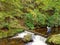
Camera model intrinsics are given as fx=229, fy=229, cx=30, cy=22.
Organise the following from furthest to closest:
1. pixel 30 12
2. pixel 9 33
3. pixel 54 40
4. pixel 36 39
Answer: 1. pixel 30 12
2. pixel 9 33
3. pixel 36 39
4. pixel 54 40

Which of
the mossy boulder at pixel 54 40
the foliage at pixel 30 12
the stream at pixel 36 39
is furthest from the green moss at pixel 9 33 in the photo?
the mossy boulder at pixel 54 40

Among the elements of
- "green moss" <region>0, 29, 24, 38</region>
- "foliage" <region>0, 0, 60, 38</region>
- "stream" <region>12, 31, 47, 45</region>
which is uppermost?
"foliage" <region>0, 0, 60, 38</region>

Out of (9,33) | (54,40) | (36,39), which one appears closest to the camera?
(54,40)

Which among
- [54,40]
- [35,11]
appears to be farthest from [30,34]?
[35,11]

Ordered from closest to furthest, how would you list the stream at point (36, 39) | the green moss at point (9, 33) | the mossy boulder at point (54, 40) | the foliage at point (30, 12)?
the mossy boulder at point (54, 40)
the stream at point (36, 39)
the green moss at point (9, 33)
the foliage at point (30, 12)

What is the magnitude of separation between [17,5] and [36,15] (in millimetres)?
2052

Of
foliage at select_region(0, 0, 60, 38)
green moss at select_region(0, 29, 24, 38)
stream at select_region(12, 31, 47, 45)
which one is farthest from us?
foliage at select_region(0, 0, 60, 38)

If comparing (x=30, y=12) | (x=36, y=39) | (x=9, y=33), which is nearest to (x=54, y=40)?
(x=36, y=39)

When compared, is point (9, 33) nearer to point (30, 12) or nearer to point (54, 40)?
point (54, 40)

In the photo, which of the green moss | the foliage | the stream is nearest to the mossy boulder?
the stream

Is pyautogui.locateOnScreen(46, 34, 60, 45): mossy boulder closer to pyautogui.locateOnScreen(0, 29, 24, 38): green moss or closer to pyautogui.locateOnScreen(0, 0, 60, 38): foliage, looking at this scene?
pyautogui.locateOnScreen(0, 29, 24, 38): green moss

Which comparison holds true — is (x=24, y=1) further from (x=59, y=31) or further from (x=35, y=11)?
(x=59, y=31)

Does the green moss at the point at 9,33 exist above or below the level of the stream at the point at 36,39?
above

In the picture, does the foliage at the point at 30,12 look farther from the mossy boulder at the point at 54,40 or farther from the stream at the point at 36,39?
the mossy boulder at the point at 54,40
